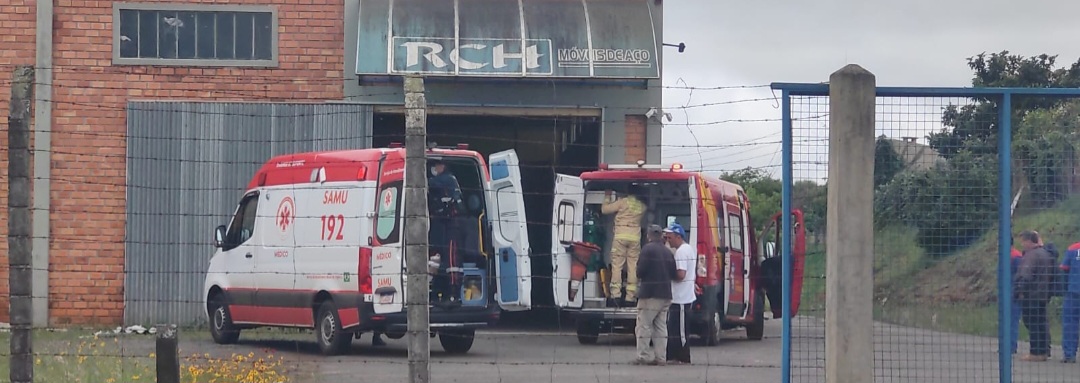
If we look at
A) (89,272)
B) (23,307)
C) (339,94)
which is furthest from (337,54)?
(23,307)

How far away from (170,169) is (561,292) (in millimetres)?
5757

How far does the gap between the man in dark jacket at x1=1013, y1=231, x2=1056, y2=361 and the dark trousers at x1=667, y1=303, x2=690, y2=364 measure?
560 cm

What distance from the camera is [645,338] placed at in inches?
549

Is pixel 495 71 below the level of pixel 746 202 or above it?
above

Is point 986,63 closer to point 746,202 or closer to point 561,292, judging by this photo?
point 746,202

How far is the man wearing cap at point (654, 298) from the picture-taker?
46.1 ft

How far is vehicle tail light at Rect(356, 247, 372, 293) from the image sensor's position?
1408cm

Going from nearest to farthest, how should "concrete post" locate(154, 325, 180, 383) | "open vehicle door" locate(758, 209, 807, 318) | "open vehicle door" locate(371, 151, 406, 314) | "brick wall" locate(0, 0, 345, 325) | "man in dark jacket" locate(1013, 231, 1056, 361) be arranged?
"concrete post" locate(154, 325, 180, 383) < "man in dark jacket" locate(1013, 231, 1056, 361) < "open vehicle door" locate(758, 209, 807, 318) < "open vehicle door" locate(371, 151, 406, 314) < "brick wall" locate(0, 0, 345, 325)

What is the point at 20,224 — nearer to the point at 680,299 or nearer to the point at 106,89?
the point at 680,299

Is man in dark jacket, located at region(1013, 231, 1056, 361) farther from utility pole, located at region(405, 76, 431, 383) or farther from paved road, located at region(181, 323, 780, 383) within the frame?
utility pole, located at region(405, 76, 431, 383)

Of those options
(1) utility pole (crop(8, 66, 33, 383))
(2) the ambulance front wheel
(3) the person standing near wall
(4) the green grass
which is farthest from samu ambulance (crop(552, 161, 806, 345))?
(1) utility pole (crop(8, 66, 33, 383))

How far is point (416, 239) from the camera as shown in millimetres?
7992

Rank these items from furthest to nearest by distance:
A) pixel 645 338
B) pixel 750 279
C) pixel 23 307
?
pixel 750 279, pixel 645 338, pixel 23 307

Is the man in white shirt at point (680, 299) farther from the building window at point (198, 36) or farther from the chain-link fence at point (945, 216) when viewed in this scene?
the building window at point (198, 36)
